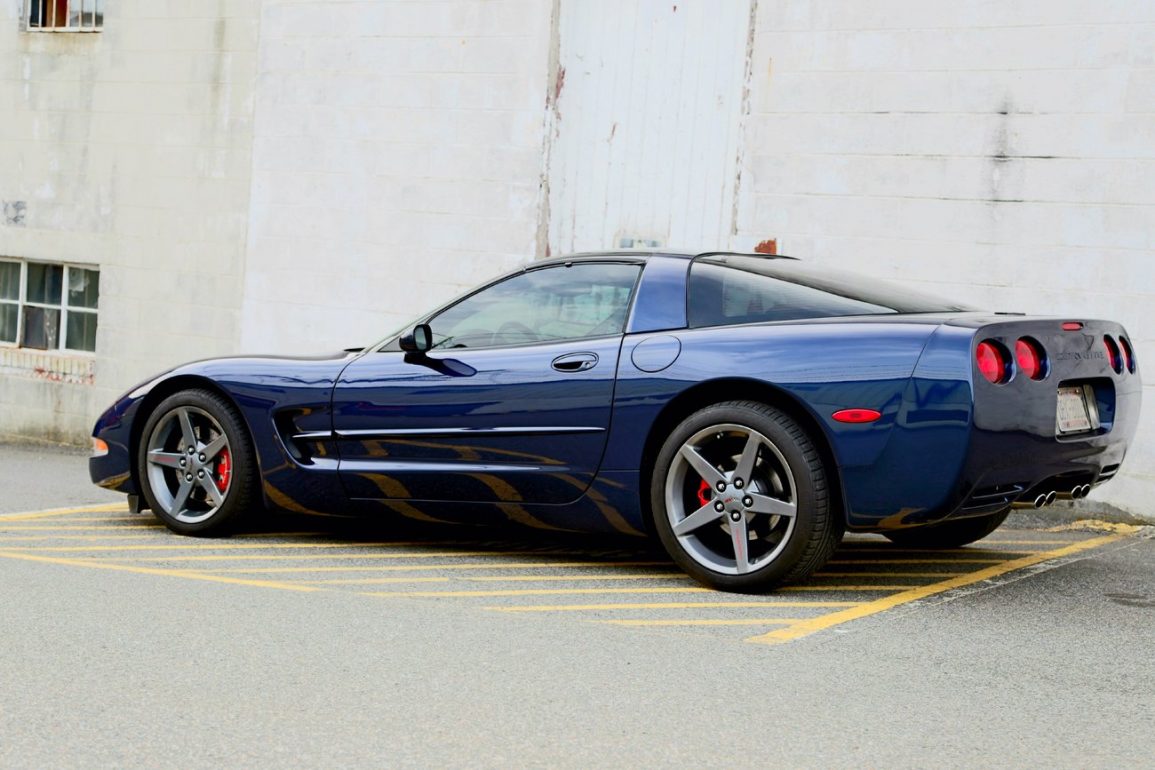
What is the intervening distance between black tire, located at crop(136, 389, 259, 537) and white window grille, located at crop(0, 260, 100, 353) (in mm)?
6563

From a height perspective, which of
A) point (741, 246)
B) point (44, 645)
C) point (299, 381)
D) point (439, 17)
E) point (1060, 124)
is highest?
point (439, 17)

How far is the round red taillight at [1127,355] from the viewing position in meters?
6.01

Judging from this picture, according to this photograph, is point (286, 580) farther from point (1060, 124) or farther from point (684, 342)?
point (1060, 124)

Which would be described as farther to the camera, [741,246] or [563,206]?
[563,206]

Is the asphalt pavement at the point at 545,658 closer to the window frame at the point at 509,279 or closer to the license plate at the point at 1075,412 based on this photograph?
the license plate at the point at 1075,412

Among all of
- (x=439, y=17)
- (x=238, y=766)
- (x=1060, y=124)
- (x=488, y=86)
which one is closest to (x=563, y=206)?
(x=488, y=86)

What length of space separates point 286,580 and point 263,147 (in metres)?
7.11

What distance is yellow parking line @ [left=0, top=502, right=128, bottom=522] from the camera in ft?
25.2

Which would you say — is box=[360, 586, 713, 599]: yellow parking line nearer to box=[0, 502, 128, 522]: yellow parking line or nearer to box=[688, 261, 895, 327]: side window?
box=[688, 261, 895, 327]: side window

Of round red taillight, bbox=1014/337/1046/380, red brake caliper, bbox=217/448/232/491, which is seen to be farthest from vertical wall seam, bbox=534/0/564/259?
round red taillight, bbox=1014/337/1046/380

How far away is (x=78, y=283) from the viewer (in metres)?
13.4

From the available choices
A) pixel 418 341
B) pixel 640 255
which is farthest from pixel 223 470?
pixel 640 255

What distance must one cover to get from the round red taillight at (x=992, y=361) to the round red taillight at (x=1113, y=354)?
799mm

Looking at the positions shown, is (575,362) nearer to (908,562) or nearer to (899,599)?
(899,599)
